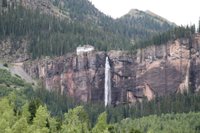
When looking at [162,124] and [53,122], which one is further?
[162,124]

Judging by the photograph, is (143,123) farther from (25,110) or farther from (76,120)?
(25,110)

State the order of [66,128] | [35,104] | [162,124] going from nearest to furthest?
[66,128] → [35,104] → [162,124]

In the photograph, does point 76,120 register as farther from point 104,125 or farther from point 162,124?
point 162,124

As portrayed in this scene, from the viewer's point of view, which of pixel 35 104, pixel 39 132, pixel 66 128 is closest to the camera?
pixel 39 132

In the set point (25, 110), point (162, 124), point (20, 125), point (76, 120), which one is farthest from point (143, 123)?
point (20, 125)

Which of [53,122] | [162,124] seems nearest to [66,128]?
[53,122]

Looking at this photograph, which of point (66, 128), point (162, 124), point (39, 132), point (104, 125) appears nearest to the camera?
point (39, 132)

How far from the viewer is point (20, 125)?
121 metres

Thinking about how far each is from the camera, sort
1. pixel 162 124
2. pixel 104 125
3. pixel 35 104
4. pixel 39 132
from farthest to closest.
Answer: pixel 162 124
pixel 35 104
pixel 104 125
pixel 39 132

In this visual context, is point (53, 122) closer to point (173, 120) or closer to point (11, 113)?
point (11, 113)

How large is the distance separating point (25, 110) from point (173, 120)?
64.7 metres

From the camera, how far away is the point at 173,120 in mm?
197625

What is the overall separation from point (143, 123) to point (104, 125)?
Result: 181 feet

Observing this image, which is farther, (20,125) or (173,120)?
(173,120)
